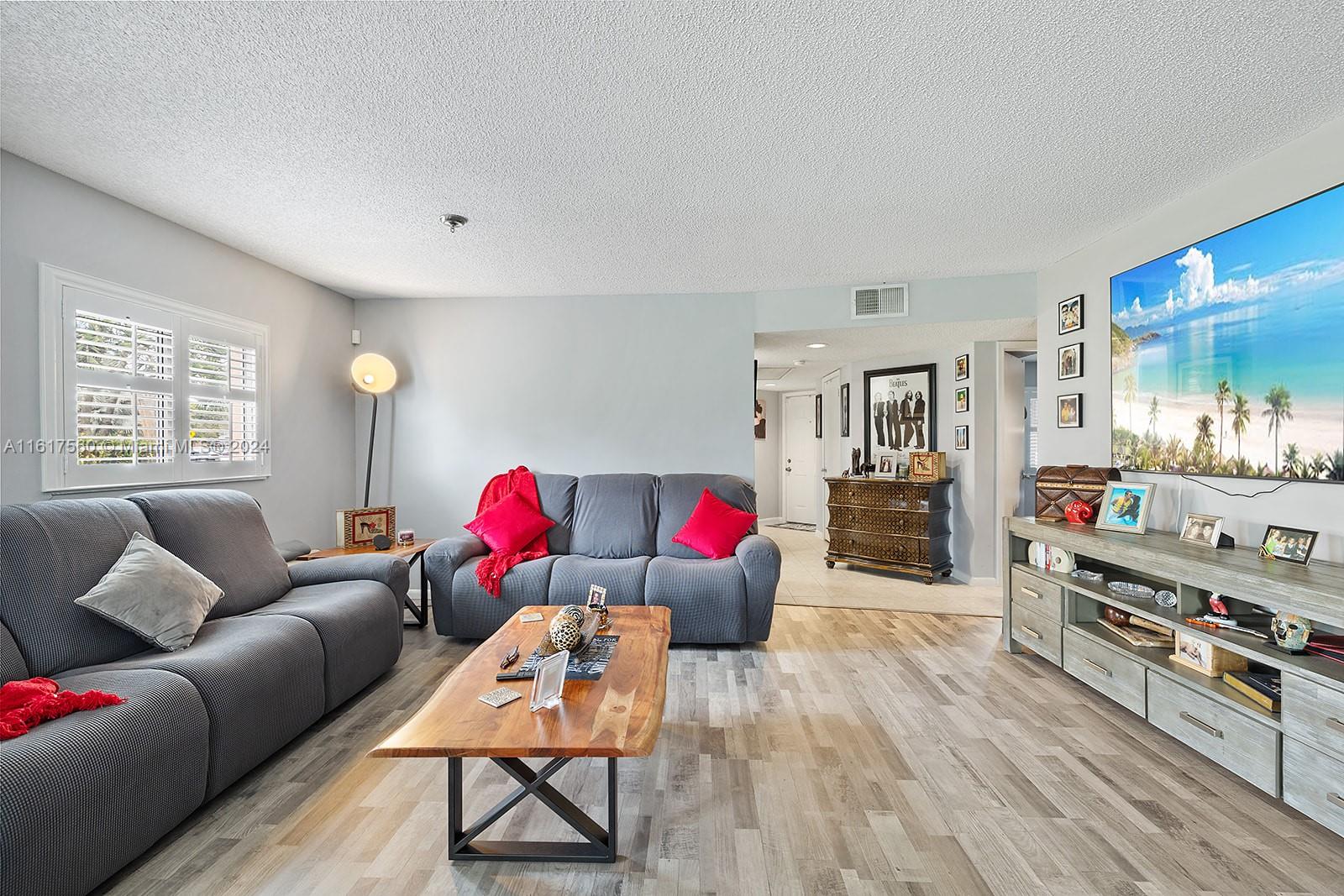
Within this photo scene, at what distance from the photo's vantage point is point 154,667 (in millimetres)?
1957

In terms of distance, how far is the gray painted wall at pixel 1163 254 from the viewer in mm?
2268

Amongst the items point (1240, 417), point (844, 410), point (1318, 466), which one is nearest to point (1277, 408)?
point (1240, 417)

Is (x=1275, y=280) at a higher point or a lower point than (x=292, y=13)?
lower

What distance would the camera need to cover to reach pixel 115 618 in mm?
2078

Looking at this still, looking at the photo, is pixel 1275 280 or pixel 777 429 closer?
pixel 1275 280

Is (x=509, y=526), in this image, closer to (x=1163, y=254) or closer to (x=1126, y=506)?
(x=1126, y=506)

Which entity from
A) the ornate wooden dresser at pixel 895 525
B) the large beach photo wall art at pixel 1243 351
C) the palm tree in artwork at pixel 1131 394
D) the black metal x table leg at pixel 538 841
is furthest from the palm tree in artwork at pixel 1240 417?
the black metal x table leg at pixel 538 841

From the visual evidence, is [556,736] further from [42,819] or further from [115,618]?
[115,618]

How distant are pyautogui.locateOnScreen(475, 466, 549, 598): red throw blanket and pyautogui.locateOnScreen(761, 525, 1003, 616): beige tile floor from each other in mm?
1933

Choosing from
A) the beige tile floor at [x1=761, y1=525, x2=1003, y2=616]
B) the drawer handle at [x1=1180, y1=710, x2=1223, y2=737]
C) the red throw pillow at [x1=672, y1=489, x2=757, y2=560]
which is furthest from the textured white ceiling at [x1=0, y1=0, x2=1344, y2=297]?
the beige tile floor at [x1=761, y1=525, x2=1003, y2=616]

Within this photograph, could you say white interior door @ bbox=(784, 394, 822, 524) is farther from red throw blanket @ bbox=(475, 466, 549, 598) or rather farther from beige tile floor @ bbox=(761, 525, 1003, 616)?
red throw blanket @ bbox=(475, 466, 549, 598)

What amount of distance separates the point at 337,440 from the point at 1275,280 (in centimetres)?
549

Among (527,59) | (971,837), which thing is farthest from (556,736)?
(527,59)

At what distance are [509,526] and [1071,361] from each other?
3729mm
